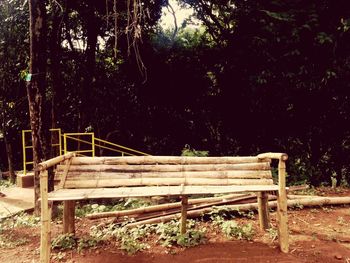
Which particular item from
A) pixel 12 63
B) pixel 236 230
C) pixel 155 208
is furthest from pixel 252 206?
pixel 12 63

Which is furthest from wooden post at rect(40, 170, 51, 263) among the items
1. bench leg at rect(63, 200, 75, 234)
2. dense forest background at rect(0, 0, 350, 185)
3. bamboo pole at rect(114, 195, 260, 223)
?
dense forest background at rect(0, 0, 350, 185)

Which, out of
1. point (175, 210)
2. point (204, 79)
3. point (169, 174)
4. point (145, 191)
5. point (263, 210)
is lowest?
point (175, 210)

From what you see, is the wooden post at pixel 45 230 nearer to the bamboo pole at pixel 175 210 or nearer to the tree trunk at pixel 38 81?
the bamboo pole at pixel 175 210

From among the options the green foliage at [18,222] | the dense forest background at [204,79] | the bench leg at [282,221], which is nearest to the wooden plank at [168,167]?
the bench leg at [282,221]

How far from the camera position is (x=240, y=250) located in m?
4.82

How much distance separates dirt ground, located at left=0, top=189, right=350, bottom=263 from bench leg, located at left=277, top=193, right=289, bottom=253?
0.11 meters

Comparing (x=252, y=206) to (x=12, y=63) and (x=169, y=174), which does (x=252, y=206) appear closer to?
(x=169, y=174)

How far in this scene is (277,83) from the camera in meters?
11.8

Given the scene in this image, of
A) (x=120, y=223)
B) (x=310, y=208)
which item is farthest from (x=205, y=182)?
(x=310, y=208)

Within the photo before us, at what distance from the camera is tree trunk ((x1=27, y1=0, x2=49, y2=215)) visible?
6875 millimetres

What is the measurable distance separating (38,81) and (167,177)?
3.53 m

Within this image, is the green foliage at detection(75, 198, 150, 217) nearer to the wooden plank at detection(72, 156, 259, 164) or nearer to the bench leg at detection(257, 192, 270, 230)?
the wooden plank at detection(72, 156, 259, 164)

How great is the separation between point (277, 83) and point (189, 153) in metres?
4.29

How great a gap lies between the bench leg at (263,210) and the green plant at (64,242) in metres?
2.82
